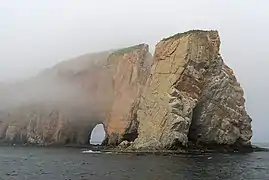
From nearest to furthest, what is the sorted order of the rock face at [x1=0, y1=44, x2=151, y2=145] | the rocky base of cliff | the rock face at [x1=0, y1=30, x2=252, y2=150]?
the rocky base of cliff < the rock face at [x1=0, y1=30, x2=252, y2=150] < the rock face at [x1=0, y1=44, x2=151, y2=145]

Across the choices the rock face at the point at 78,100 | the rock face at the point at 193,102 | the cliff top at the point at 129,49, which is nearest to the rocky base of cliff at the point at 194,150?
the rock face at the point at 193,102

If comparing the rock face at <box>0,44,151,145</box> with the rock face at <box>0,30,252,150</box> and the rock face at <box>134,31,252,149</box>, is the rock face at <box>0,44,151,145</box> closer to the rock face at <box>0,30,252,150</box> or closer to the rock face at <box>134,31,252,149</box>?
the rock face at <box>0,30,252,150</box>

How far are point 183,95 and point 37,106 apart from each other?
222 feet

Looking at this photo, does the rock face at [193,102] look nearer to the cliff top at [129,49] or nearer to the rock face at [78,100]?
the rock face at [78,100]

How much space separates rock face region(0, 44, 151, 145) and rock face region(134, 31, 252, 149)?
57.4 ft

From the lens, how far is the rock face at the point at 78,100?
365 ft

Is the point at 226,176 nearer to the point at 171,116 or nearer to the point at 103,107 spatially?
the point at 171,116

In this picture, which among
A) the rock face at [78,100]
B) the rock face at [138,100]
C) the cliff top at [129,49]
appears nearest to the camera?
the rock face at [138,100]

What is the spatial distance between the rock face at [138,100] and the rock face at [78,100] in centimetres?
27

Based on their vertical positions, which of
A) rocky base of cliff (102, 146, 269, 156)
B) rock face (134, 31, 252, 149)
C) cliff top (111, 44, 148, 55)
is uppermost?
cliff top (111, 44, 148, 55)

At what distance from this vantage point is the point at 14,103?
146125 mm

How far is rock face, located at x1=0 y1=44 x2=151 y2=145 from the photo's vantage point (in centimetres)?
11131

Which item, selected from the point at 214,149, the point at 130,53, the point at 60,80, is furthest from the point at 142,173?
the point at 60,80

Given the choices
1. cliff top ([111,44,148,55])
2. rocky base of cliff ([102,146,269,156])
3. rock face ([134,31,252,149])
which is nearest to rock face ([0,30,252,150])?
rock face ([134,31,252,149])
